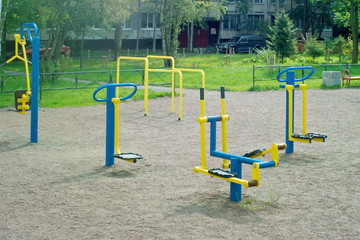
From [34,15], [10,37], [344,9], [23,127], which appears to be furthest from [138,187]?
[10,37]

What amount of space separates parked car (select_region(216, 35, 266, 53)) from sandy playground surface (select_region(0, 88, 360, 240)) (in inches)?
1277

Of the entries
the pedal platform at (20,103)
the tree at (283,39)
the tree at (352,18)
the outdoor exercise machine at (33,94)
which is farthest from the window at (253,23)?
the pedal platform at (20,103)

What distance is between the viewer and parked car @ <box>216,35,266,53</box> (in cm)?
4628

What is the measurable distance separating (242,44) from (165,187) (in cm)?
3953

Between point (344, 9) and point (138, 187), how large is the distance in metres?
31.3

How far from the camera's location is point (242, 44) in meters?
46.8

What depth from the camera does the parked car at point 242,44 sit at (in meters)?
46.3

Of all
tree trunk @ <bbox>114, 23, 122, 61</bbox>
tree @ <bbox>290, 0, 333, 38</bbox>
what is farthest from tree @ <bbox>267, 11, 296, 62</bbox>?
tree @ <bbox>290, 0, 333, 38</bbox>

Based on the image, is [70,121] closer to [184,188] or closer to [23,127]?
[23,127]

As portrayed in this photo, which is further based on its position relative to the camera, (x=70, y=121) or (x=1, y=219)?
(x=70, y=121)

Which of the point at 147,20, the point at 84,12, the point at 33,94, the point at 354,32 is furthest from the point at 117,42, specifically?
A: the point at 33,94

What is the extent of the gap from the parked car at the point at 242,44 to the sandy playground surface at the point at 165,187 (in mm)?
32430

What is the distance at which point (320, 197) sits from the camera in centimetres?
758

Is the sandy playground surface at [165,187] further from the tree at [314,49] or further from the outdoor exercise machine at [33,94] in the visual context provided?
the tree at [314,49]
